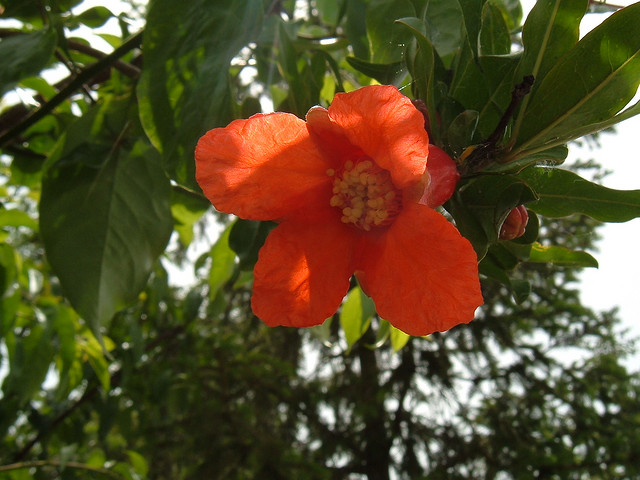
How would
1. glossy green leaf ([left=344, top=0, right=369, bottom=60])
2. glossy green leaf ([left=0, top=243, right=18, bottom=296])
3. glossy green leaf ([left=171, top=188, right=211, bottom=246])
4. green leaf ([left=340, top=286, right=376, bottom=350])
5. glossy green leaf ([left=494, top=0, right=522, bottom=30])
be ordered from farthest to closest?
glossy green leaf ([left=0, top=243, right=18, bottom=296])
green leaf ([left=340, top=286, right=376, bottom=350])
glossy green leaf ([left=171, top=188, right=211, bottom=246])
glossy green leaf ([left=344, top=0, right=369, bottom=60])
glossy green leaf ([left=494, top=0, right=522, bottom=30])

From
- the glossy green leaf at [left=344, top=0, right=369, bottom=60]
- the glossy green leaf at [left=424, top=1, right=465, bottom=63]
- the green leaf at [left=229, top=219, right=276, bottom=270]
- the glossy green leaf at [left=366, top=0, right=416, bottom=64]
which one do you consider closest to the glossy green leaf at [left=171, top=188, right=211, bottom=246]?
the green leaf at [left=229, top=219, right=276, bottom=270]

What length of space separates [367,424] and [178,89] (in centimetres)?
451

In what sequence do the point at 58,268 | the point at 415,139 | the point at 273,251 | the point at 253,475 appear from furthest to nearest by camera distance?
the point at 253,475 → the point at 58,268 → the point at 273,251 → the point at 415,139

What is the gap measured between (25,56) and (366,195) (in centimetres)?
84

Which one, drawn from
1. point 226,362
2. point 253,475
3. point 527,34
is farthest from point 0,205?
point 253,475

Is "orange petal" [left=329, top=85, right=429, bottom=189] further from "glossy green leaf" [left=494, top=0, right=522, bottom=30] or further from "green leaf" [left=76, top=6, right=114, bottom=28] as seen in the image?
"green leaf" [left=76, top=6, right=114, bottom=28]

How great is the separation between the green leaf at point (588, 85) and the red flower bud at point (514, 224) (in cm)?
8

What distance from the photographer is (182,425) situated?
4.79 m

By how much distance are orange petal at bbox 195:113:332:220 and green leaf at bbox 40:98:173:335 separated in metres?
0.59

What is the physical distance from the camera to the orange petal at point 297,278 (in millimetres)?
783

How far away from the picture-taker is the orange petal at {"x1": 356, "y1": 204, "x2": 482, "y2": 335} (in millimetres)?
672

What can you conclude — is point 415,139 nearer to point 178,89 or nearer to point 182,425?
point 178,89

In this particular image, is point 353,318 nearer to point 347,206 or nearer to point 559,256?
point 559,256

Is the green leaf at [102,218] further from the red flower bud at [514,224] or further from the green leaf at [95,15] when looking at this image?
the red flower bud at [514,224]
